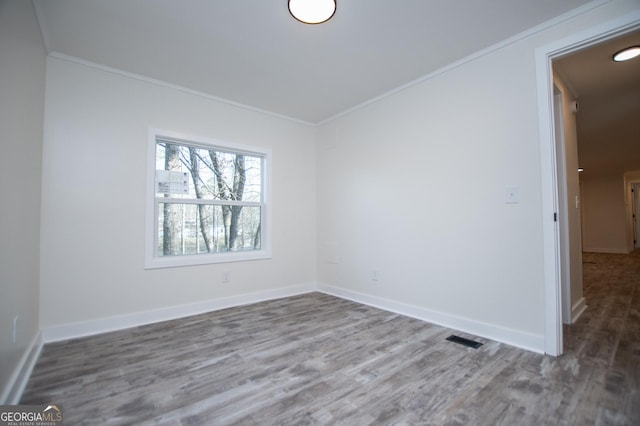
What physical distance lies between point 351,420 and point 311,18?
2.49 m

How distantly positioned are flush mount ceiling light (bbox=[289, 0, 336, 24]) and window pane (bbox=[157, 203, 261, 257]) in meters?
2.31

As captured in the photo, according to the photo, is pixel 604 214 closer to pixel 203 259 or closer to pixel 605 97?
pixel 605 97

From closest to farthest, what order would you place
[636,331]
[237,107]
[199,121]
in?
1. [636,331]
2. [199,121]
3. [237,107]

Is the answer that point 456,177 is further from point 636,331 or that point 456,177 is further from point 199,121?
point 199,121

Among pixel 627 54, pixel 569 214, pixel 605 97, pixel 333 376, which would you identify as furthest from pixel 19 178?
pixel 605 97

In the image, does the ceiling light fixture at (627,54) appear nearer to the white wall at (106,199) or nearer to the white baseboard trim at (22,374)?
the white wall at (106,199)

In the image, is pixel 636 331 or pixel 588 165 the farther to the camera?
pixel 588 165

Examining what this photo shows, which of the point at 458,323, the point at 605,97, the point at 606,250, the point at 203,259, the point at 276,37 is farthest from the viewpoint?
the point at 606,250

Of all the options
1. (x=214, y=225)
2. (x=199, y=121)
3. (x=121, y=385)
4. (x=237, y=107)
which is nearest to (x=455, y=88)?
(x=237, y=107)

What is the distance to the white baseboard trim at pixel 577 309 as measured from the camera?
9.34 feet

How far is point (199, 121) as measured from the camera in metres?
3.31

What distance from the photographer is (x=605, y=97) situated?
3434 millimetres

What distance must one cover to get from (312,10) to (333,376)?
96.2 inches

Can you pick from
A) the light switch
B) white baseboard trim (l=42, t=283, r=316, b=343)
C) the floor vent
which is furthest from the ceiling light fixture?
white baseboard trim (l=42, t=283, r=316, b=343)
